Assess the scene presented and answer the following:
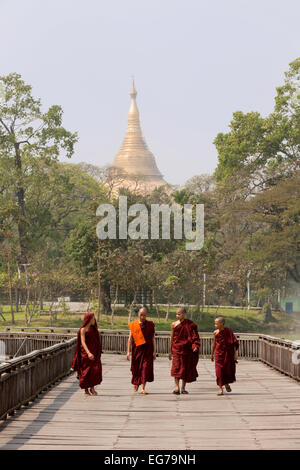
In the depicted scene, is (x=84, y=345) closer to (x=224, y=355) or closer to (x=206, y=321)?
(x=224, y=355)

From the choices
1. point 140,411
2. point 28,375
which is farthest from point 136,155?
point 140,411

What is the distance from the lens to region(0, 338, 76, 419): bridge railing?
1083 centimetres

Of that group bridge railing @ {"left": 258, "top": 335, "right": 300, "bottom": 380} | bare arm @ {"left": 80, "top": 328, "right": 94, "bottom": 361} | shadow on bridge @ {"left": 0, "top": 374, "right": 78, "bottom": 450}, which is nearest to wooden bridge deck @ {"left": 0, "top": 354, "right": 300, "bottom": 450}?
shadow on bridge @ {"left": 0, "top": 374, "right": 78, "bottom": 450}

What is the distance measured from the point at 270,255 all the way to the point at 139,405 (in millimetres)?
40661

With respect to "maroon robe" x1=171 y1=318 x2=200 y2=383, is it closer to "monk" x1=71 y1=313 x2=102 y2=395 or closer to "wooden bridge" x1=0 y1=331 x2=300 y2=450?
"wooden bridge" x1=0 y1=331 x2=300 y2=450

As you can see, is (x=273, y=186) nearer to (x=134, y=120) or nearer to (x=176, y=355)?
(x=176, y=355)

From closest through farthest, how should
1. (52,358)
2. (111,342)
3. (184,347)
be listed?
(184,347) → (52,358) → (111,342)

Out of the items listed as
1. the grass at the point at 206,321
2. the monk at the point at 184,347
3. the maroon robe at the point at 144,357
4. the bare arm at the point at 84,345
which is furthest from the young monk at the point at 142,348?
the grass at the point at 206,321

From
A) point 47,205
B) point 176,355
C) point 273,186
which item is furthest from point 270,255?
point 176,355

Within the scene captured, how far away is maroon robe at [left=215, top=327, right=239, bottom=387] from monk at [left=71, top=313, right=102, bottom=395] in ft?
7.60

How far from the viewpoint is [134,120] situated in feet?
436

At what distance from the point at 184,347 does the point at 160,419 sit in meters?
3.41

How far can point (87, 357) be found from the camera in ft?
46.5

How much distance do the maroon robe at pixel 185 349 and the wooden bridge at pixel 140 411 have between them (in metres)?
0.44
